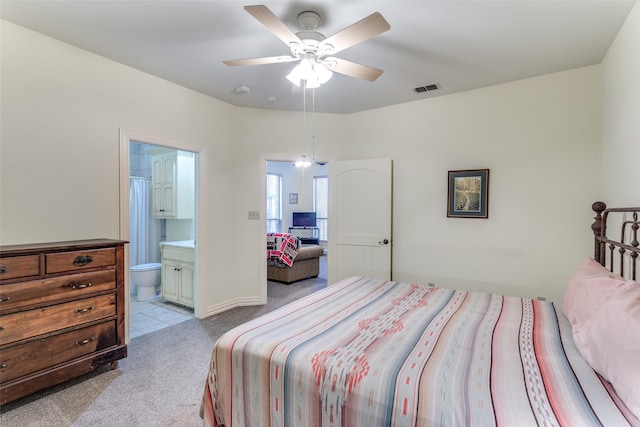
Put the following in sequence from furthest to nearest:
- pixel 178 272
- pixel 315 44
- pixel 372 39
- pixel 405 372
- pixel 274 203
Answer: pixel 274 203 < pixel 178 272 < pixel 372 39 < pixel 315 44 < pixel 405 372

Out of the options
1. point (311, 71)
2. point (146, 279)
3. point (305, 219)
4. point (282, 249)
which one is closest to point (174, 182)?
point (146, 279)

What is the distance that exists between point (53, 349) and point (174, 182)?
266 centimetres

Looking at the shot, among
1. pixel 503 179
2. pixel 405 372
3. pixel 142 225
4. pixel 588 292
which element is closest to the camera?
pixel 405 372

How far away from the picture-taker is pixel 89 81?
8.45 ft

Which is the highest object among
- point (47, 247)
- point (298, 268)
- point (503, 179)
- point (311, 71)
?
point (311, 71)

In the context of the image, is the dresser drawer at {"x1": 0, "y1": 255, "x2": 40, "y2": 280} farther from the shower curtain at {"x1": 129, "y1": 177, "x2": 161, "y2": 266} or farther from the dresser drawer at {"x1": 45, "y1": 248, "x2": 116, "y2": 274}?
the shower curtain at {"x1": 129, "y1": 177, "x2": 161, "y2": 266}

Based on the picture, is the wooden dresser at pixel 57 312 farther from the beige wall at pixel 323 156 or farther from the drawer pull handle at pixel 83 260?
the beige wall at pixel 323 156

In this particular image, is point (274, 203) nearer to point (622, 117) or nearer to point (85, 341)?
point (85, 341)

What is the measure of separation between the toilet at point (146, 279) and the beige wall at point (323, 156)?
3.81ft

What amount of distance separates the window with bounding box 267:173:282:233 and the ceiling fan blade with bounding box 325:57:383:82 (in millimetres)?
6442

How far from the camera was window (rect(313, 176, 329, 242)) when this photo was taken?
865 centimetres

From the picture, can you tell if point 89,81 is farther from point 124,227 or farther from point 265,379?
point 265,379

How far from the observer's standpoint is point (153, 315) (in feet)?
12.1

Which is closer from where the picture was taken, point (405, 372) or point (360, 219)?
point (405, 372)
